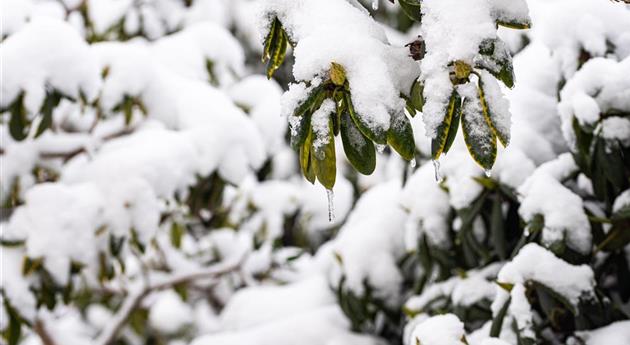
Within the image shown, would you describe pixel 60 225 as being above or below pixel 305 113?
below

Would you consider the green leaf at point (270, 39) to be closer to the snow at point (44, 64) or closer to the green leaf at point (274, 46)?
the green leaf at point (274, 46)

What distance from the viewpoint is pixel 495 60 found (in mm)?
722

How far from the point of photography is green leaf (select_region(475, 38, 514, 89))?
717 mm

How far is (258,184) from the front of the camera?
301 centimetres

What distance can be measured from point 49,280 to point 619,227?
1.29 metres

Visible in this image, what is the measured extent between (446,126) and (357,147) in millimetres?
107

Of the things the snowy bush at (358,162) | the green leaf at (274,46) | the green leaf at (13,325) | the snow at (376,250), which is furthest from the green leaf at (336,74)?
the green leaf at (13,325)

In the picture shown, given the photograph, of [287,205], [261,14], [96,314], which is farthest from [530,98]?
[96,314]

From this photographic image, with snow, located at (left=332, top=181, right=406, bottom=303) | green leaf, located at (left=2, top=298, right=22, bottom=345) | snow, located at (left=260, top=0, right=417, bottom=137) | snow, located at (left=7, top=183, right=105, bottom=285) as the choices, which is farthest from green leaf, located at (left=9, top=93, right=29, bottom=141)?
snow, located at (left=260, top=0, right=417, bottom=137)

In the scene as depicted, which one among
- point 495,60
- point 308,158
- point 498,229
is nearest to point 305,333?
point 498,229

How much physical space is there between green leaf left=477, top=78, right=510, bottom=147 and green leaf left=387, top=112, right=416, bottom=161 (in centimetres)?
9

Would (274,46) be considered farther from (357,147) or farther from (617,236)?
(617,236)

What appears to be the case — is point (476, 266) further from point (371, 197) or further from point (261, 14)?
point (261, 14)

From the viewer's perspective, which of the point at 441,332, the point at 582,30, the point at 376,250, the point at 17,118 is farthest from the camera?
the point at 376,250
